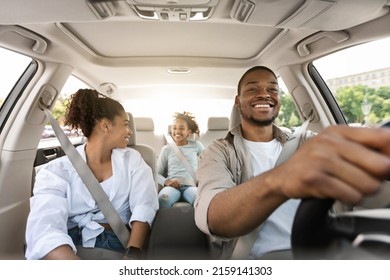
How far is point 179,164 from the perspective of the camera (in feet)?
4.02

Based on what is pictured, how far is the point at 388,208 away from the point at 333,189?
171mm

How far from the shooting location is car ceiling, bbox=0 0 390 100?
89 cm

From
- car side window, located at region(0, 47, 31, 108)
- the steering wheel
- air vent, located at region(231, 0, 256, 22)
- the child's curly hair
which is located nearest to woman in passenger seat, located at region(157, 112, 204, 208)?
the child's curly hair

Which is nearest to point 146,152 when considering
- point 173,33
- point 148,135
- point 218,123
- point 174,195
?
point 148,135

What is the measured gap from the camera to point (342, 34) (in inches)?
40.2

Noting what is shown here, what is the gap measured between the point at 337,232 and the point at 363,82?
490 mm

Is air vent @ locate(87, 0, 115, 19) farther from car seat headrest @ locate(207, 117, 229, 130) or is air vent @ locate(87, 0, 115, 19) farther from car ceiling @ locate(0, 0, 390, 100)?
car seat headrest @ locate(207, 117, 229, 130)

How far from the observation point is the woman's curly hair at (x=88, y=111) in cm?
103

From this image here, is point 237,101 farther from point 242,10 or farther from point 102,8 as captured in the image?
point 102,8

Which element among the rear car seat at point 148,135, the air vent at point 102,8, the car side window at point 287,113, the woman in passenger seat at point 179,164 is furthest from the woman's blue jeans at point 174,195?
the air vent at point 102,8

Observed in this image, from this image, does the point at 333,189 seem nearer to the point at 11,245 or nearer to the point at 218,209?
the point at 218,209

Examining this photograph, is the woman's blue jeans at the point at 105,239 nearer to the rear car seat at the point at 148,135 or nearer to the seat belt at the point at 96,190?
the seat belt at the point at 96,190

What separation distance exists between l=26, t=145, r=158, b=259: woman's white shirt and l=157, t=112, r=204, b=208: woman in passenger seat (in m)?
0.06
